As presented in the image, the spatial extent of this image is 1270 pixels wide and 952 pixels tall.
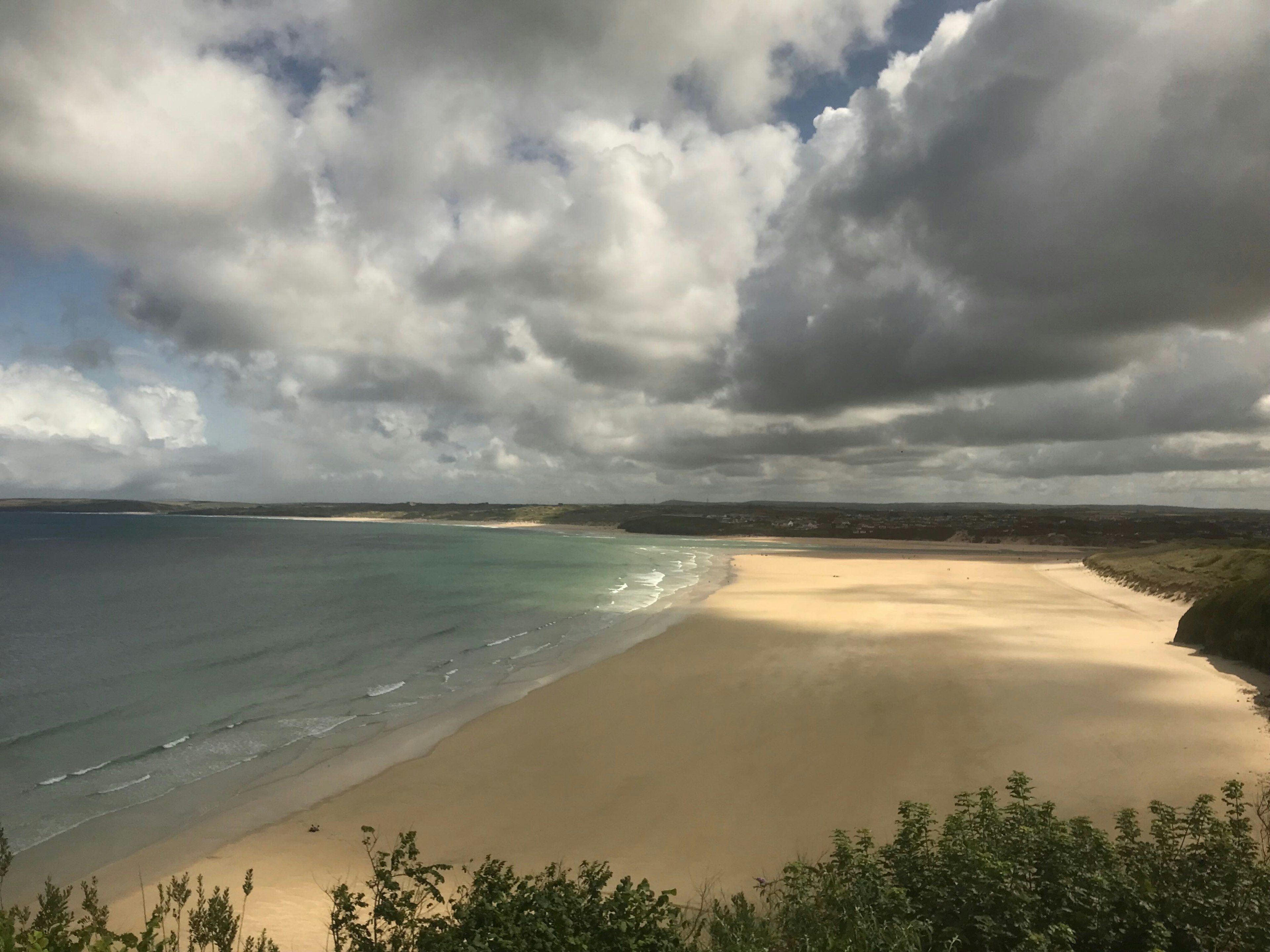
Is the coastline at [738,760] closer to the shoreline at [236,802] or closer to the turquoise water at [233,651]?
the shoreline at [236,802]

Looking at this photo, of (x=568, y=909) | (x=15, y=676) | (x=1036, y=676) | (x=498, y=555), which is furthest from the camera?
Answer: (x=498, y=555)

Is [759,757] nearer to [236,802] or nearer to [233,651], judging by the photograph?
[236,802]

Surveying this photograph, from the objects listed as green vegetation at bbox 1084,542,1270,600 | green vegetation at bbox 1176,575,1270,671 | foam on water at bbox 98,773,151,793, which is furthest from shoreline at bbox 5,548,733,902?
green vegetation at bbox 1084,542,1270,600

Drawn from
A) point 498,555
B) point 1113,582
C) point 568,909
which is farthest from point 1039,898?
point 498,555

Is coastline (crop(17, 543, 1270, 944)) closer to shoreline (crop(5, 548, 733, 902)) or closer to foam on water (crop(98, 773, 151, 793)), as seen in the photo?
shoreline (crop(5, 548, 733, 902))

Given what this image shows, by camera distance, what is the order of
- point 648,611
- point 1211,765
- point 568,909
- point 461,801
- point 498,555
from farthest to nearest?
point 498,555 → point 648,611 → point 461,801 → point 1211,765 → point 568,909

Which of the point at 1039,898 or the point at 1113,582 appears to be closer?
the point at 1039,898

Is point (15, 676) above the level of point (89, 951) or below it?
below

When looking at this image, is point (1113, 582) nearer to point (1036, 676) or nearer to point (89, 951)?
→ point (1036, 676)
